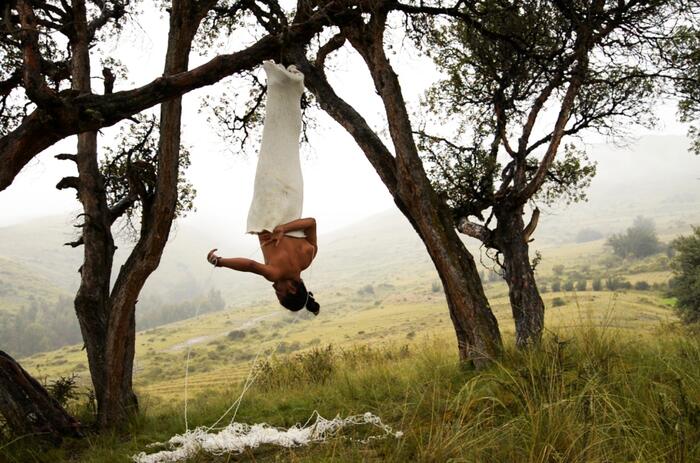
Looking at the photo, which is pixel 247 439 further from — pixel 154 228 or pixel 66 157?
pixel 66 157

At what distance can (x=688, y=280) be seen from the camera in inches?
946

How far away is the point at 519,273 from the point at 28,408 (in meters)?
7.97

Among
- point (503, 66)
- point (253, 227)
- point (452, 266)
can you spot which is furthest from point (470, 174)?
point (253, 227)

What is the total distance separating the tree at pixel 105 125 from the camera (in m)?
3.82

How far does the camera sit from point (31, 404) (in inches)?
231

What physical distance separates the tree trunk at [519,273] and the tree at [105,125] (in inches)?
213

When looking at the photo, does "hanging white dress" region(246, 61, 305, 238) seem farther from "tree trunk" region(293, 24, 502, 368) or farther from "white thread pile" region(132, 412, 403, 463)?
"tree trunk" region(293, 24, 502, 368)

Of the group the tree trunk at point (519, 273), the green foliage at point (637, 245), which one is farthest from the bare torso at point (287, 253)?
the green foliage at point (637, 245)

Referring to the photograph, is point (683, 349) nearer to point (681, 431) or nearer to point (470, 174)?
point (681, 431)

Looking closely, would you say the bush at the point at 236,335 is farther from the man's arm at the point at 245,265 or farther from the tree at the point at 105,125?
the man's arm at the point at 245,265

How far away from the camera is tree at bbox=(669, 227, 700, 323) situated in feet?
75.2

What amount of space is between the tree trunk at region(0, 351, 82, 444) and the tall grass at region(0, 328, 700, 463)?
0.72 feet

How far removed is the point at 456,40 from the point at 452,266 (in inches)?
259

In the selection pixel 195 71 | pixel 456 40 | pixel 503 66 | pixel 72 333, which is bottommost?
pixel 72 333
